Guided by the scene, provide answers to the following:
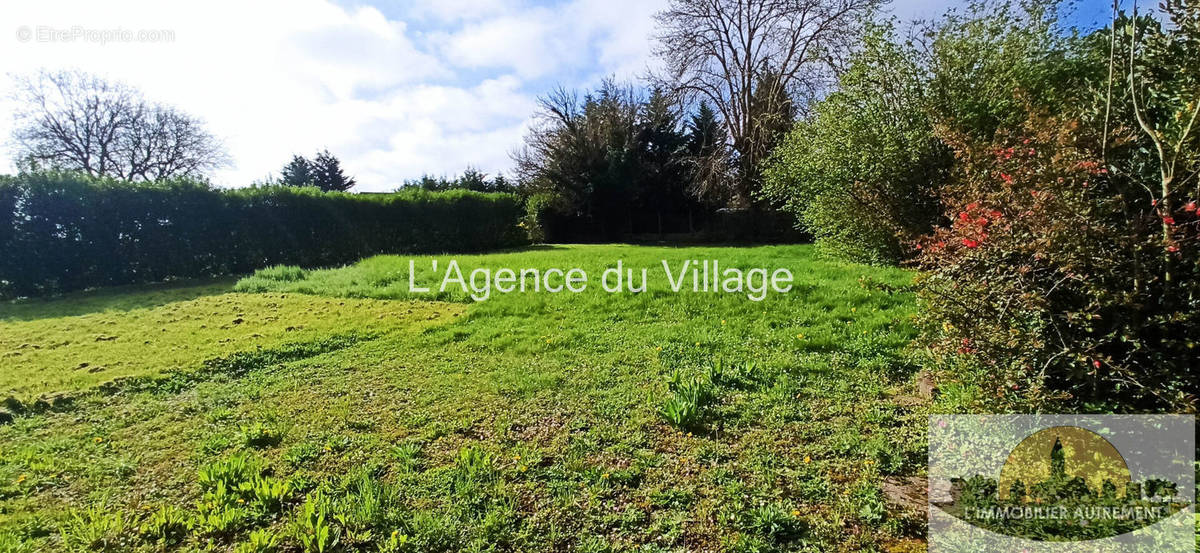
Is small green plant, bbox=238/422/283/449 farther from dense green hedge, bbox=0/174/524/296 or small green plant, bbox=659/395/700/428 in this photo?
dense green hedge, bbox=0/174/524/296

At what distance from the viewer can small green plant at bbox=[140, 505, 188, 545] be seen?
2.24 meters

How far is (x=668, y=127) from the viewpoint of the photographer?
1064 inches

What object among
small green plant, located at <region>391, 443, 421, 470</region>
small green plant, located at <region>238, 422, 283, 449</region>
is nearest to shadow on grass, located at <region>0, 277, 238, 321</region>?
small green plant, located at <region>238, 422, 283, 449</region>

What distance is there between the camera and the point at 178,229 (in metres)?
11.5

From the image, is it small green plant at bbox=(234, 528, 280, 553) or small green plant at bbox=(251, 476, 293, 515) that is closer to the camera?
small green plant at bbox=(234, 528, 280, 553)

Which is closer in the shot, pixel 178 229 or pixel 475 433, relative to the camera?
pixel 475 433

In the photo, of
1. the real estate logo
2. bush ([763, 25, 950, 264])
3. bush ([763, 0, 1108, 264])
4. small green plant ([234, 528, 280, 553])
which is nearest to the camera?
the real estate logo

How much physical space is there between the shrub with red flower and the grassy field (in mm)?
769

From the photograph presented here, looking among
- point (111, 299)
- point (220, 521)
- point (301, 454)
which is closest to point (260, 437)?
point (301, 454)

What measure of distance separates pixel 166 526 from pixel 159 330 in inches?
216

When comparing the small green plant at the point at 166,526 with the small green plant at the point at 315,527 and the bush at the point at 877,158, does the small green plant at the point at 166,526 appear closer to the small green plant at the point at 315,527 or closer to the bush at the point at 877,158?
the small green plant at the point at 315,527

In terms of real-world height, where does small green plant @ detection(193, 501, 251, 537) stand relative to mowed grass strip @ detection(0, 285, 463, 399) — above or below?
below

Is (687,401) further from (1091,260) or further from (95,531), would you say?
(95,531)

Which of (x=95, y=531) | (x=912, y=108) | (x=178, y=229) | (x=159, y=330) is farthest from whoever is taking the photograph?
(x=178, y=229)
